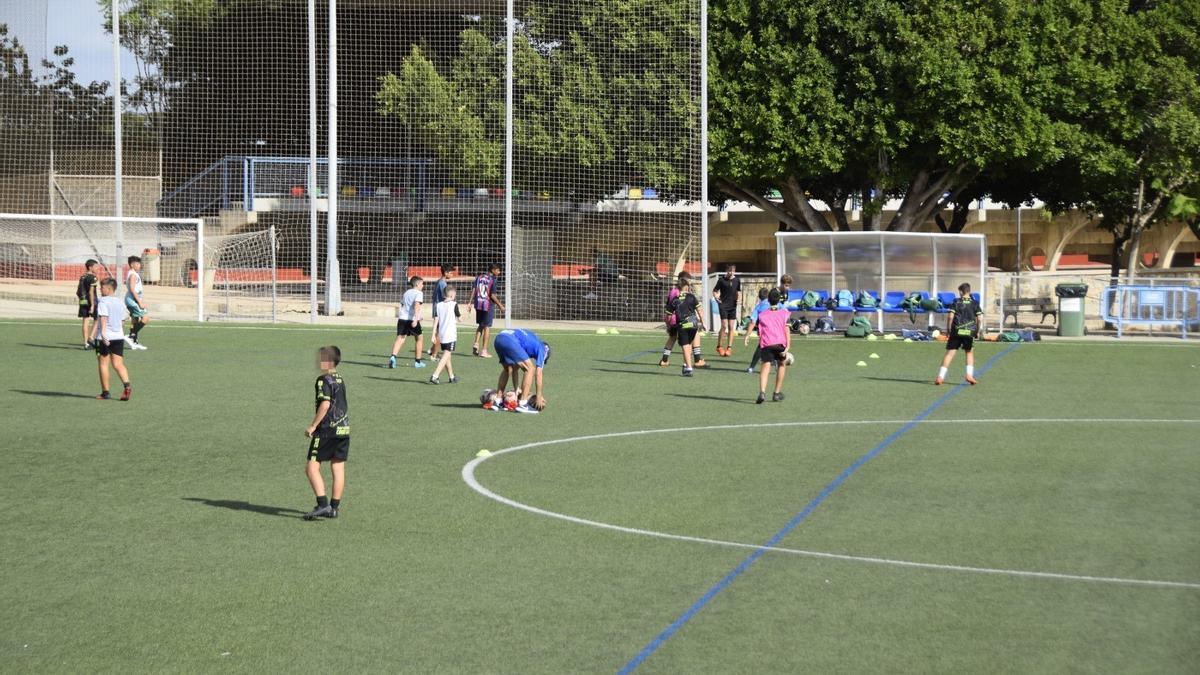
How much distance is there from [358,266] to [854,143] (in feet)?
51.8

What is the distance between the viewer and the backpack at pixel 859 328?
113 feet

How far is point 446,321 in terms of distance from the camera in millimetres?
23281

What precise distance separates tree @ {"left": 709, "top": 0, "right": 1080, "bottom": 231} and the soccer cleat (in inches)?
1096

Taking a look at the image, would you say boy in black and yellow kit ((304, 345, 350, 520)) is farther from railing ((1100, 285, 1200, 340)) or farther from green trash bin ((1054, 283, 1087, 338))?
railing ((1100, 285, 1200, 340))

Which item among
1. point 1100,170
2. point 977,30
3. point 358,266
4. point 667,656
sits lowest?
point 667,656

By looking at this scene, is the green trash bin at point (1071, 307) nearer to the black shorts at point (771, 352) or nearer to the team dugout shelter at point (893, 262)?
the team dugout shelter at point (893, 262)

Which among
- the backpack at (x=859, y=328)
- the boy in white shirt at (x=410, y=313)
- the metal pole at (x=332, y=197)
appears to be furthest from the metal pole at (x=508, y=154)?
the boy in white shirt at (x=410, y=313)

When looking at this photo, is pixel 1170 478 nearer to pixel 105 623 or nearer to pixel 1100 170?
pixel 105 623

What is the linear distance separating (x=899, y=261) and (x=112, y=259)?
2211 cm

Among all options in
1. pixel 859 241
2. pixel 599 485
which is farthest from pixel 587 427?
pixel 859 241

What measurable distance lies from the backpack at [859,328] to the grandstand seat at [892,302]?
103cm

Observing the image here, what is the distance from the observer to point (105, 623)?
970cm

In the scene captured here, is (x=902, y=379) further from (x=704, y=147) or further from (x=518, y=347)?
(x=704, y=147)

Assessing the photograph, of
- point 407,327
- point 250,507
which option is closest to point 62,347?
point 407,327
